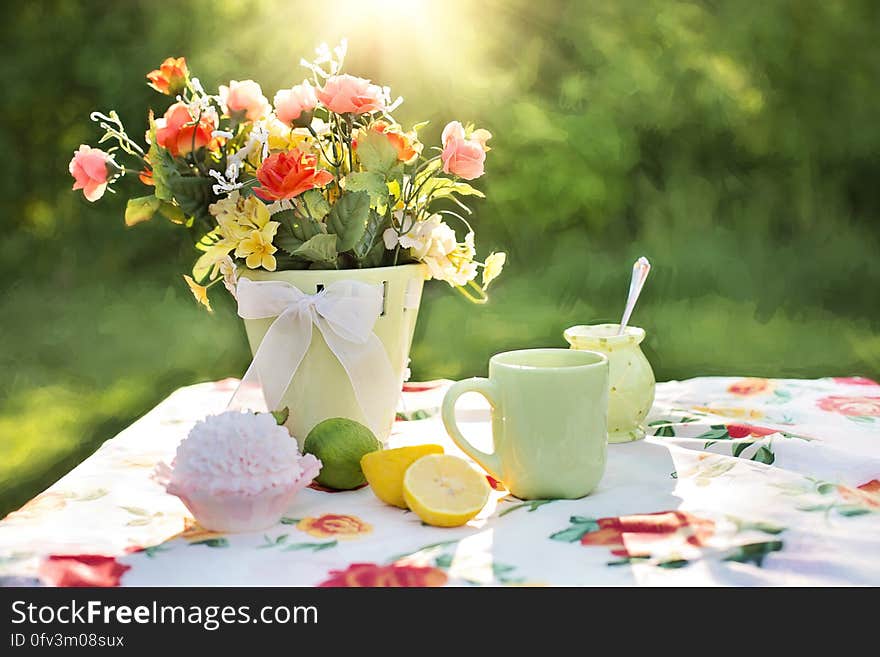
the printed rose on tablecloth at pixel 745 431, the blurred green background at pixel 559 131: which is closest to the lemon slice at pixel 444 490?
the printed rose on tablecloth at pixel 745 431

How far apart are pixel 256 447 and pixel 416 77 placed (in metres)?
1.91

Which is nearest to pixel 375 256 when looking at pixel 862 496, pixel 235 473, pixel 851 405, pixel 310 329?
pixel 310 329

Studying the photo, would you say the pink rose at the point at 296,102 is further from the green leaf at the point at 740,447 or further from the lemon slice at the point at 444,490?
the green leaf at the point at 740,447

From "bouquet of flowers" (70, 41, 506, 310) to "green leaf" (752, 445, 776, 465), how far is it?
0.40 metres

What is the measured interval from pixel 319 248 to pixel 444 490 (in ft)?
0.99

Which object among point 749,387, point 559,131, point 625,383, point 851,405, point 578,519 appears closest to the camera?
point 578,519

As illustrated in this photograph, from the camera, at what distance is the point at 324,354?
1041mm

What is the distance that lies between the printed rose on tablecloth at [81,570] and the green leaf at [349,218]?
0.40 metres

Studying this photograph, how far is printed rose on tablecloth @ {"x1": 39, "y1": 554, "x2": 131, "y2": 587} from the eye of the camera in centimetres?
76

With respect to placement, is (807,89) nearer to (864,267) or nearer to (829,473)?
(864,267)

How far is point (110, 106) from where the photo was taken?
2.59 meters

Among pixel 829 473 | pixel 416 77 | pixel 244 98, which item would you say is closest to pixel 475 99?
pixel 416 77

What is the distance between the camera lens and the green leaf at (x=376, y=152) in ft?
3.35

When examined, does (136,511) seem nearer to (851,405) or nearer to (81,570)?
(81,570)
